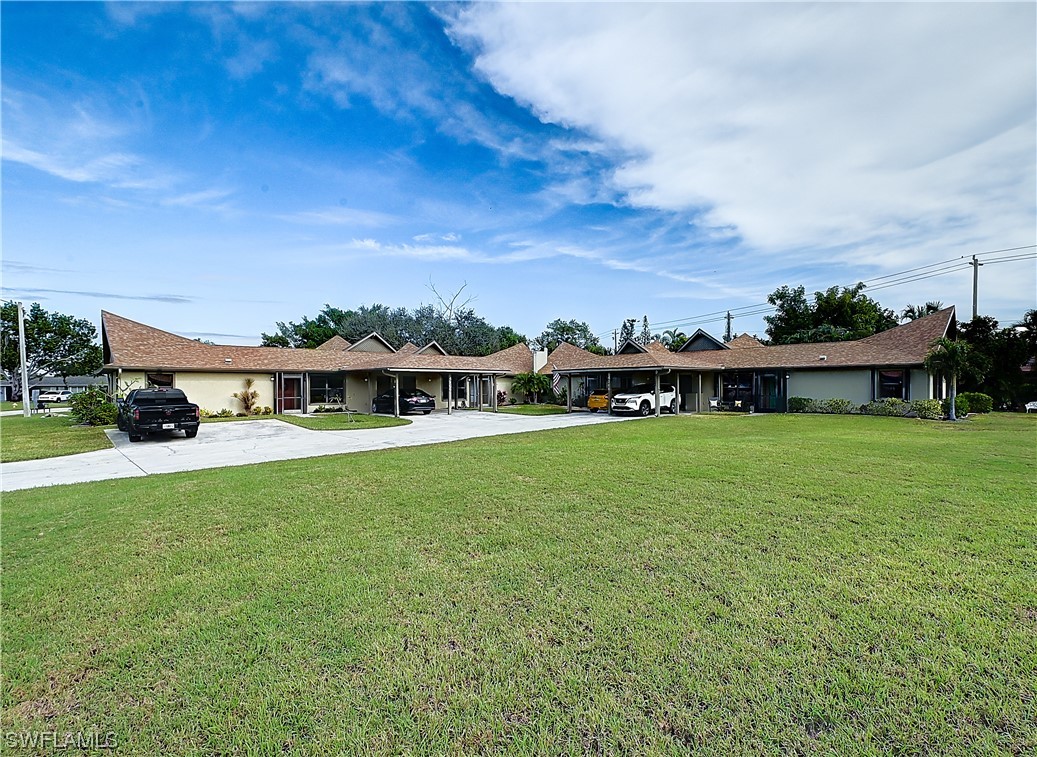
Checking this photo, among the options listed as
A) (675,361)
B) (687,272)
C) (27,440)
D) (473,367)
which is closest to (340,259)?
(473,367)

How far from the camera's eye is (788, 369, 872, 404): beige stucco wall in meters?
23.0

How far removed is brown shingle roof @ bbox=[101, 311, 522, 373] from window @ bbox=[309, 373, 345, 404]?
0.72m

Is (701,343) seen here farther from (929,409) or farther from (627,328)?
(627,328)

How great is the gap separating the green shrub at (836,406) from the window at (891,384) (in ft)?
4.17

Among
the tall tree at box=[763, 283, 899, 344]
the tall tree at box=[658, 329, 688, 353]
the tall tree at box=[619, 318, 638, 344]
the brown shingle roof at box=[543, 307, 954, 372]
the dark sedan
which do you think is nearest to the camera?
the brown shingle roof at box=[543, 307, 954, 372]

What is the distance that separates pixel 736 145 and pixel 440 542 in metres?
13.7

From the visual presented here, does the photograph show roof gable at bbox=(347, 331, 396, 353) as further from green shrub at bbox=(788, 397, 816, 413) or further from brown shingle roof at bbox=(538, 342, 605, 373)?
green shrub at bbox=(788, 397, 816, 413)

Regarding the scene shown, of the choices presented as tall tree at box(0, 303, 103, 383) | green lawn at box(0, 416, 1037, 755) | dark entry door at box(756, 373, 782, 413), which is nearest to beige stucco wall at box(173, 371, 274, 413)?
green lawn at box(0, 416, 1037, 755)

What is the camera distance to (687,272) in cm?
3366

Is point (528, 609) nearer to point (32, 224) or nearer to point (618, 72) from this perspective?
point (618, 72)

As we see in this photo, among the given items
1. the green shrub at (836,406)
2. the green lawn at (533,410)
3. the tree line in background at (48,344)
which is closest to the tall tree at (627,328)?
the green lawn at (533,410)

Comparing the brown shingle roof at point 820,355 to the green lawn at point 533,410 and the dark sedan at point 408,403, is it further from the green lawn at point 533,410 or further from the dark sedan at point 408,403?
the dark sedan at point 408,403

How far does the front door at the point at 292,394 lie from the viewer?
83.6 feet

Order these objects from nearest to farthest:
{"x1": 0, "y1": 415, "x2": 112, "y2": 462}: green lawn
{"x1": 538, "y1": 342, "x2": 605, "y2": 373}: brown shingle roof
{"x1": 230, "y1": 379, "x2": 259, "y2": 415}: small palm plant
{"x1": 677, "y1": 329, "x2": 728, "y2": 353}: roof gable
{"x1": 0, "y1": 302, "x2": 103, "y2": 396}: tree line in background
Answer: {"x1": 0, "y1": 415, "x2": 112, "y2": 462}: green lawn
{"x1": 230, "y1": 379, "x2": 259, "y2": 415}: small palm plant
{"x1": 538, "y1": 342, "x2": 605, "y2": 373}: brown shingle roof
{"x1": 677, "y1": 329, "x2": 728, "y2": 353}: roof gable
{"x1": 0, "y1": 302, "x2": 103, "y2": 396}: tree line in background
